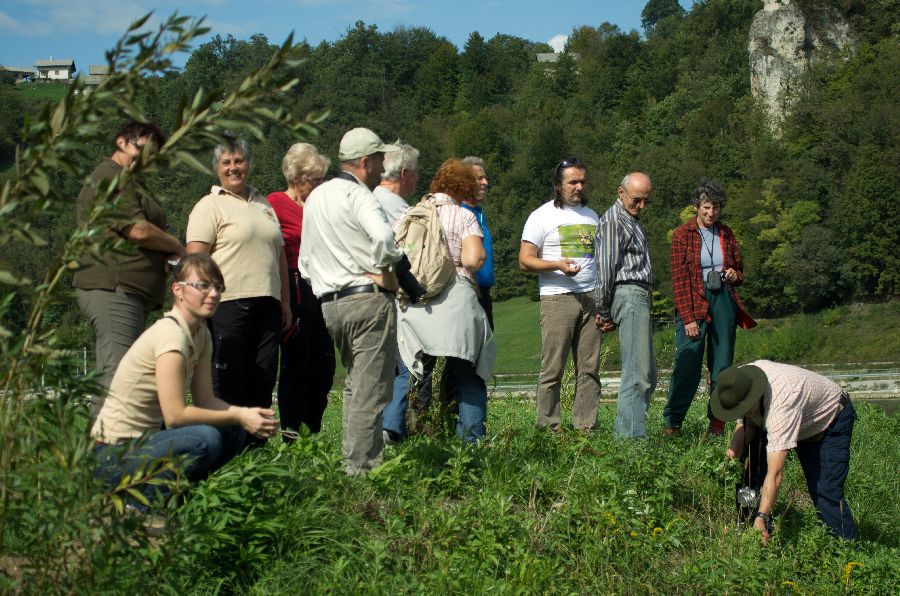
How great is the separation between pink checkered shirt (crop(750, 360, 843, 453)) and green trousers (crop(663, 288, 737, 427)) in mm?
2352

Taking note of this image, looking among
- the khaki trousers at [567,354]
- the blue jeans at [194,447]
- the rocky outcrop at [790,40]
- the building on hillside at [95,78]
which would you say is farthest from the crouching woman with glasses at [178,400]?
the rocky outcrop at [790,40]

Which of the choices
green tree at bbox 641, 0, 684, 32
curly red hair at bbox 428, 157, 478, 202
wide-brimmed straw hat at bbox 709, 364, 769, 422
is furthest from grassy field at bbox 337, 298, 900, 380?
green tree at bbox 641, 0, 684, 32

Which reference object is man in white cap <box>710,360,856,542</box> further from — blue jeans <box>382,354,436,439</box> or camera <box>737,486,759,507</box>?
blue jeans <box>382,354,436,439</box>

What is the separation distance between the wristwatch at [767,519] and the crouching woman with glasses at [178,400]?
2782 millimetres

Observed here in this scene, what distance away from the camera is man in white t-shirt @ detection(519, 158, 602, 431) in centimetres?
771

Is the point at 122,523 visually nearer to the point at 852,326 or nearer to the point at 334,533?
the point at 334,533

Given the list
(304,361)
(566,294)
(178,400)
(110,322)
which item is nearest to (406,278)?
(304,361)

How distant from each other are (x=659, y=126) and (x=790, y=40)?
15390mm

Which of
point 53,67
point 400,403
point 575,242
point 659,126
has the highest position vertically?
point 53,67

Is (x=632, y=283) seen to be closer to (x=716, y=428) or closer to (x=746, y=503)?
(x=716, y=428)

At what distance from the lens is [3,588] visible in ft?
11.3

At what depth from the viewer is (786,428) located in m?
5.83

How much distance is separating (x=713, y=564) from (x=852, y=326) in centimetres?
5450

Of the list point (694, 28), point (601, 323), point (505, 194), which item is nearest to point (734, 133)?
point (505, 194)
